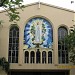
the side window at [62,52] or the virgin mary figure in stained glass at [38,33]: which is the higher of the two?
the virgin mary figure in stained glass at [38,33]

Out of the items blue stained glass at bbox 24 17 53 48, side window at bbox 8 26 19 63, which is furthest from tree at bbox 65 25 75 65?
side window at bbox 8 26 19 63

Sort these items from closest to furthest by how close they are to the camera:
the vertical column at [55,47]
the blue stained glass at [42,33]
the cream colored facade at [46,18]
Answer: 1. the cream colored facade at [46,18]
2. the vertical column at [55,47]
3. the blue stained glass at [42,33]

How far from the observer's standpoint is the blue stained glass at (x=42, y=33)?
3014cm

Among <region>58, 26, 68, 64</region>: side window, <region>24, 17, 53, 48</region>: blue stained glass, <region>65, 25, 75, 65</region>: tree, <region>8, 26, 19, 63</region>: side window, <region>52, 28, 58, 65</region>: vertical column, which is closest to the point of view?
<region>65, 25, 75, 65</region>: tree

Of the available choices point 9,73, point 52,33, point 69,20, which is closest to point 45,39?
point 52,33

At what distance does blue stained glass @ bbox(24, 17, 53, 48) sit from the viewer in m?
30.1

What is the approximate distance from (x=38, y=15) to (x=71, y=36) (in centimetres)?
541

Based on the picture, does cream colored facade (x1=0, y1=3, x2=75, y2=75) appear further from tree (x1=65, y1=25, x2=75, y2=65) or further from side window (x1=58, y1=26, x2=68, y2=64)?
tree (x1=65, y1=25, x2=75, y2=65)

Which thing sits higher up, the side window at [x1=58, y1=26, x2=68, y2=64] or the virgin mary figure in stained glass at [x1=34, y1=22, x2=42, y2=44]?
the virgin mary figure in stained glass at [x1=34, y1=22, x2=42, y2=44]

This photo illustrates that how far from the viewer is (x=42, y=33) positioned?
30.4 meters

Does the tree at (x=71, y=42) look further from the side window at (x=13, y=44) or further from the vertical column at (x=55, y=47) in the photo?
the side window at (x=13, y=44)

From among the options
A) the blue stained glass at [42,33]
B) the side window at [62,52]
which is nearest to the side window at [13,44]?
the blue stained glass at [42,33]

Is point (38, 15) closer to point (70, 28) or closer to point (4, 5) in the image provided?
point (70, 28)

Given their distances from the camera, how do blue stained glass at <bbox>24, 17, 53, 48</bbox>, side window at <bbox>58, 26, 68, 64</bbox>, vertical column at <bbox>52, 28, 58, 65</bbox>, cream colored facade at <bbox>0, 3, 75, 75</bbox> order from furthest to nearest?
blue stained glass at <bbox>24, 17, 53, 48</bbox>, side window at <bbox>58, 26, 68, 64</bbox>, vertical column at <bbox>52, 28, 58, 65</bbox>, cream colored facade at <bbox>0, 3, 75, 75</bbox>
